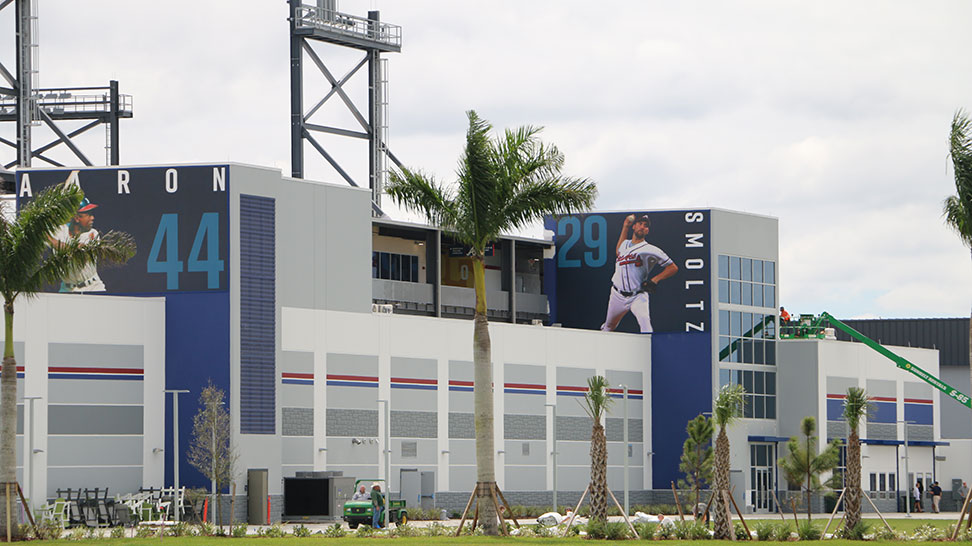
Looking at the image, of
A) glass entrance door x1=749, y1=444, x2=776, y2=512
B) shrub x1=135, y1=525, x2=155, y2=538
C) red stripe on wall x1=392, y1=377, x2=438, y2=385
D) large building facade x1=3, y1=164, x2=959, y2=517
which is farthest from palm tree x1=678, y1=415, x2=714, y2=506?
shrub x1=135, y1=525, x2=155, y2=538

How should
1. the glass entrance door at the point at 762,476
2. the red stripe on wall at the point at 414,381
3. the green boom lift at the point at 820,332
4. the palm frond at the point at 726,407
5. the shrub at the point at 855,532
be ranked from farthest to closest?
the green boom lift at the point at 820,332, the glass entrance door at the point at 762,476, the red stripe on wall at the point at 414,381, the palm frond at the point at 726,407, the shrub at the point at 855,532

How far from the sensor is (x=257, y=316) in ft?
204

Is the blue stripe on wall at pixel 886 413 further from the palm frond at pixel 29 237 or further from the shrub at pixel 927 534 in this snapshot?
the palm frond at pixel 29 237

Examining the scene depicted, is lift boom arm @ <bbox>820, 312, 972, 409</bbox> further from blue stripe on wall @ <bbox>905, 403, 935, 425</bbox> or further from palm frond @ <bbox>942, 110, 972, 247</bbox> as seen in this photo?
palm frond @ <bbox>942, 110, 972, 247</bbox>

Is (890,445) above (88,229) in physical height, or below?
below

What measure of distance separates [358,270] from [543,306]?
18.7m

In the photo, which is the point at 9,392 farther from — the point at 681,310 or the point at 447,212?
the point at 681,310

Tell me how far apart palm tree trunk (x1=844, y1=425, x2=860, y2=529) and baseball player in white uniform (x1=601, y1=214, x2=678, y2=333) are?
3354cm

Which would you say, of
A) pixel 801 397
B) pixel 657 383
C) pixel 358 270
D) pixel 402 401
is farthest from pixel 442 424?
pixel 801 397

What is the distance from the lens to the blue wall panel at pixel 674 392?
77.6 m

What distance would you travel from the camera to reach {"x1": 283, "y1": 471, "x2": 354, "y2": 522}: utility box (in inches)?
2425

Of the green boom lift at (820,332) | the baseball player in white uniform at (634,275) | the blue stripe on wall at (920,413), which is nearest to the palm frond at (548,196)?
the baseball player in white uniform at (634,275)

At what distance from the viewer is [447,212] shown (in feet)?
145

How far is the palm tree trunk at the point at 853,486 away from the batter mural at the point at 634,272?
106 feet
